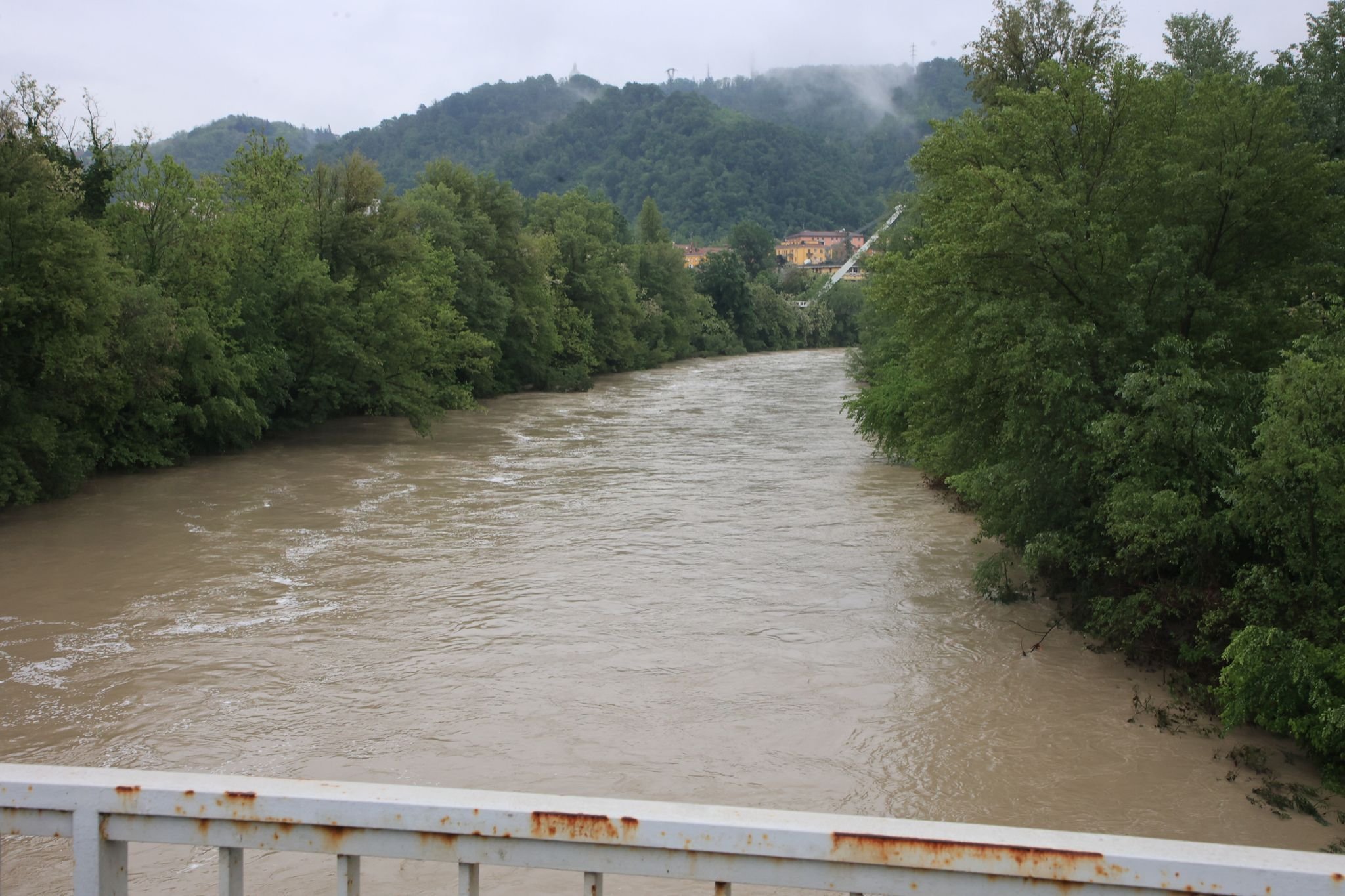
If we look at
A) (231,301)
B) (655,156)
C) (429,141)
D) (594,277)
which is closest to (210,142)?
(429,141)

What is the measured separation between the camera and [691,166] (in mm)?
174500

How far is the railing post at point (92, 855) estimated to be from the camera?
2.37m

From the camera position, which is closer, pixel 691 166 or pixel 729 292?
pixel 729 292

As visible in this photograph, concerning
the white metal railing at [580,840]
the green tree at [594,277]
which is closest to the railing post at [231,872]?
the white metal railing at [580,840]

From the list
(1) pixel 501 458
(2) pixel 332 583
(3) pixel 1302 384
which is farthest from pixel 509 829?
(1) pixel 501 458

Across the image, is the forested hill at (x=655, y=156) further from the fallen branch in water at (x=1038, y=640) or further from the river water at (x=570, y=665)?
the fallen branch in water at (x=1038, y=640)

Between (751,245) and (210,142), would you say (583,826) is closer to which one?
(751,245)

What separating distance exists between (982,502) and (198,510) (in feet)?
48.8

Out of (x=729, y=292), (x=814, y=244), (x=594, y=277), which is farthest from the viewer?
(x=814, y=244)

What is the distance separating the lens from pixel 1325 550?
9664mm

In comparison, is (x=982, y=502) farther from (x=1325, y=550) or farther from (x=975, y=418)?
(x=1325, y=550)

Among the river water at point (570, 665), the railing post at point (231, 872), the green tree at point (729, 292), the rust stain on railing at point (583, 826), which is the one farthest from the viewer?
the green tree at point (729, 292)

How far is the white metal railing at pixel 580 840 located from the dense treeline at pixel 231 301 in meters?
20.6

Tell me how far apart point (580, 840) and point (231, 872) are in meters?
0.80
